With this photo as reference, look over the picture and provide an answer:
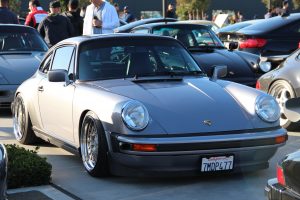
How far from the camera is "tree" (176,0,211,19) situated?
3822cm

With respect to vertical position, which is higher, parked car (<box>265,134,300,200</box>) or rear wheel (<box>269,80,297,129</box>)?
parked car (<box>265,134,300,200</box>)

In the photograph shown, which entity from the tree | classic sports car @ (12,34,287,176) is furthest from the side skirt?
the tree

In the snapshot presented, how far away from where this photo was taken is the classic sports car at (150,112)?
5.68 m

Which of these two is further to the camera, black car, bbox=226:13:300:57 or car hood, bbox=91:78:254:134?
black car, bbox=226:13:300:57

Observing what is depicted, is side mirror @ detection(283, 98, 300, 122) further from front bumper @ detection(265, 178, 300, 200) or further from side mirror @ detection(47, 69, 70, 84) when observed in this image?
side mirror @ detection(47, 69, 70, 84)

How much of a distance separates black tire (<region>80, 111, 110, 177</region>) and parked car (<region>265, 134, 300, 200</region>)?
7.89ft

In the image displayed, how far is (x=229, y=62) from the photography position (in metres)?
10.8

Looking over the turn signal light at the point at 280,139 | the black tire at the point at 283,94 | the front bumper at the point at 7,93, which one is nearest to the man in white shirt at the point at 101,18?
the front bumper at the point at 7,93

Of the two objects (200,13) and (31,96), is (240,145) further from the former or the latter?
(200,13)

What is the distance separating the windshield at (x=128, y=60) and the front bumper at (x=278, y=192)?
10.2ft

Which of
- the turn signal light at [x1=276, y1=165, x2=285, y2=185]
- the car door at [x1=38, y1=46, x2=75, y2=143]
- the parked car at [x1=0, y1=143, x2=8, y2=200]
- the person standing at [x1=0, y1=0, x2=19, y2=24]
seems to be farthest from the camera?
the person standing at [x1=0, y1=0, x2=19, y2=24]

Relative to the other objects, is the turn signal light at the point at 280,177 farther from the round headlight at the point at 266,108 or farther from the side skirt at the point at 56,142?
the side skirt at the point at 56,142

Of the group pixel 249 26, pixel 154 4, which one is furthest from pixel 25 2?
pixel 249 26

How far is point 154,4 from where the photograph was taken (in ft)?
142
